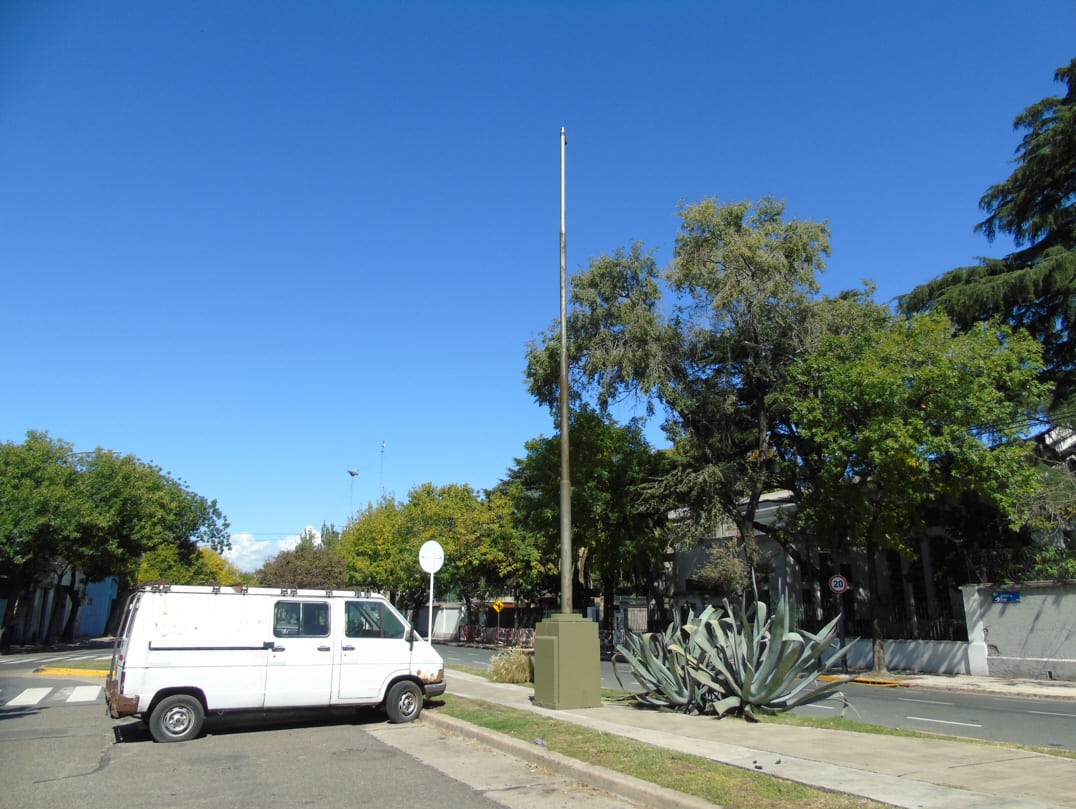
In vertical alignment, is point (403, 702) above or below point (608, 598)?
below

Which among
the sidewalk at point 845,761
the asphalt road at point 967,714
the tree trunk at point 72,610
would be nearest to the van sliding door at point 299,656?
the sidewalk at point 845,761

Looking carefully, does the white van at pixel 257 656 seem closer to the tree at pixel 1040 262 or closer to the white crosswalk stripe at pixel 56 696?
the white crosswalk stripe at pixel 56 696

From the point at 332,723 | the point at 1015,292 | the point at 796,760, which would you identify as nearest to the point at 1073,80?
the point at 1015,292

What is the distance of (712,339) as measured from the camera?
27.2 meters

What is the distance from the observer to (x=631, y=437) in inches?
1283

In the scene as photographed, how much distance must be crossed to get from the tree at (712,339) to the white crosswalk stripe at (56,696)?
17.7 meters

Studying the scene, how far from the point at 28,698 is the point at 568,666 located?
1046 cm

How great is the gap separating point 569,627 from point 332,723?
378cm

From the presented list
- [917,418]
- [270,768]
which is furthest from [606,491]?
[270,768]

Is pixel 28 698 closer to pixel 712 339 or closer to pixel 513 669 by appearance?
pixel 513 669

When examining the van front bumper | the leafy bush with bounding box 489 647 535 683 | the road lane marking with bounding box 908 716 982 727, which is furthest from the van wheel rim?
the road lane marking with bounding box 908 716 982 727

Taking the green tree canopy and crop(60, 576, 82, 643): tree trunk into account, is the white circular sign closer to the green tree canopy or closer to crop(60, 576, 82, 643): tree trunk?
the green tree canopy

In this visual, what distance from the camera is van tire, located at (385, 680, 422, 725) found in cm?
1118

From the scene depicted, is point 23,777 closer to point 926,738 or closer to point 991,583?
point 926,738
